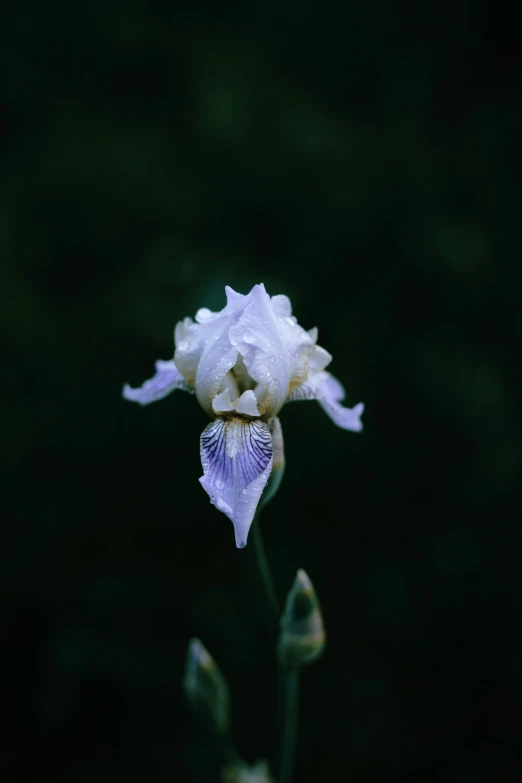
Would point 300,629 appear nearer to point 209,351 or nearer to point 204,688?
point 204,688

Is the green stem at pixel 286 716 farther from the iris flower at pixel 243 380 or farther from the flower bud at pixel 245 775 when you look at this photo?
the iris flower at pixel 243 380

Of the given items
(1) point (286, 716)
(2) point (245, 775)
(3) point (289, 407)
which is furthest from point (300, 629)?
(3) point (289, 407)

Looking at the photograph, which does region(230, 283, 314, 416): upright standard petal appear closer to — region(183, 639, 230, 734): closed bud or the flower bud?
region(183, 639, 230, 734): closed bud

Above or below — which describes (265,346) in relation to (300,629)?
above

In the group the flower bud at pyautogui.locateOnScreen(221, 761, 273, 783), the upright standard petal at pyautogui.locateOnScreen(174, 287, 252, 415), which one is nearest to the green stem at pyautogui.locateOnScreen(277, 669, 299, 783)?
the flower bud at pyautogui.locateOnScreen(221, 761, 273, 783)

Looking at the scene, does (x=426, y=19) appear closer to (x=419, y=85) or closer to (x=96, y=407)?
(x=419, y=85)

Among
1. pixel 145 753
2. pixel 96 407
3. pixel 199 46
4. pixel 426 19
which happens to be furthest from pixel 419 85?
pixel 145 753
